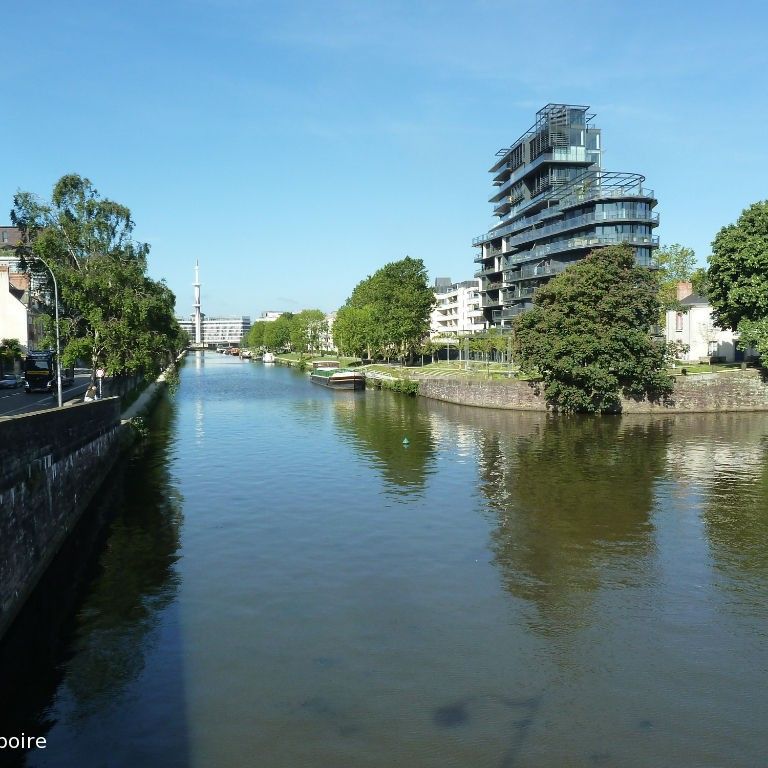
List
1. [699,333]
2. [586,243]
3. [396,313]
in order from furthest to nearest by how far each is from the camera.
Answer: [396,313], [586,243], [699,333]

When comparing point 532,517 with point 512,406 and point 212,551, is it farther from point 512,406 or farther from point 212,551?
point 512,406

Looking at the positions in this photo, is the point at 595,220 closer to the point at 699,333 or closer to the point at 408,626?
the point at 699,333

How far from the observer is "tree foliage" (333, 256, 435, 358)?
11719 centimetres

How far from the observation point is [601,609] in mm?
19141

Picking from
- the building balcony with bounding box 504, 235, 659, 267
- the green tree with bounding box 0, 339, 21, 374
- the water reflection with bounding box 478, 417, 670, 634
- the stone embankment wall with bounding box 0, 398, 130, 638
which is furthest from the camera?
the building balcony with bounding box 504, 235, 659, 267

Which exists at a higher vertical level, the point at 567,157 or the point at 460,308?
the point at 567,157

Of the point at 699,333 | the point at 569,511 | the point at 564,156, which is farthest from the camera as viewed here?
the point at 564,156

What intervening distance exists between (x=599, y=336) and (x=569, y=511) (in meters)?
32.1

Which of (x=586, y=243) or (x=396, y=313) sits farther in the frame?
(x=396, y=313)

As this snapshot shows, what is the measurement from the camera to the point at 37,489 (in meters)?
20.8

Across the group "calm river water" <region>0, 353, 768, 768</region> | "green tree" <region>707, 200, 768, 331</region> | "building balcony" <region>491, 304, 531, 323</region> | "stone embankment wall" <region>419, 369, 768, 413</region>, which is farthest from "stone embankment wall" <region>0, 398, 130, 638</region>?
"building balcony" <region>491, 304, 531, 323</region>

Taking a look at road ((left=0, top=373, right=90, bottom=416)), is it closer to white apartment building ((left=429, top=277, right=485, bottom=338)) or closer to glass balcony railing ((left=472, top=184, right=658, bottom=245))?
glass balcony railing ((left=472, top=184, right=658, bottom=245))

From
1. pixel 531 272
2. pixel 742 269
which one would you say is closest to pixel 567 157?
pixel 531 272

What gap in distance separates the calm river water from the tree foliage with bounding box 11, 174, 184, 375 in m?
15.9
